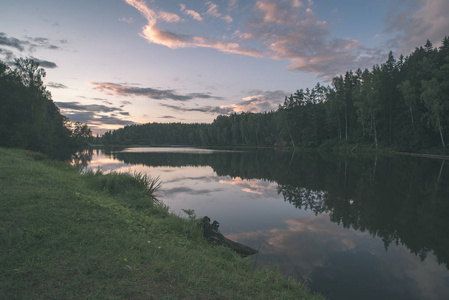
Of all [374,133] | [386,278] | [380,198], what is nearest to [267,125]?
[374,133]

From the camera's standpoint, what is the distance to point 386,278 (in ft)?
19.2

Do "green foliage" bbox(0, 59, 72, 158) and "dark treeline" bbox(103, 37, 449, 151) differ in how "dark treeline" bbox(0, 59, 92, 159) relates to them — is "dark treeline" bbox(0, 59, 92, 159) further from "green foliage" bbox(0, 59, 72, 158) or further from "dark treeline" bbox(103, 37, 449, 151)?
"dark treeline" bbox(103, 37, 449, 151)

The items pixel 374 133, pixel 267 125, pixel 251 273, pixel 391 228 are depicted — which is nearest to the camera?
pixel 251 273

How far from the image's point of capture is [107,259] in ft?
15.2

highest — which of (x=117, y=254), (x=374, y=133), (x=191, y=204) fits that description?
(x=374, y=133)

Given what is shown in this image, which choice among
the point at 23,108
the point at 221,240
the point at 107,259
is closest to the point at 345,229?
the point at 221,240

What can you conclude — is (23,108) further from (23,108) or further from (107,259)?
(107,259)

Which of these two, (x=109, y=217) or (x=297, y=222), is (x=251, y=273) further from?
(x=297, y=222)

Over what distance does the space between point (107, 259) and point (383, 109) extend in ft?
203

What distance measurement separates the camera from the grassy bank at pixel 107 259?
387cm

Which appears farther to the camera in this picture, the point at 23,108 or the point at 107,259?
the point at 23,108

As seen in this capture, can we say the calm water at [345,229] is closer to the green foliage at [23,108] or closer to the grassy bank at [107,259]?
the grassy bank at [107,259]

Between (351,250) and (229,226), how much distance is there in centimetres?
419

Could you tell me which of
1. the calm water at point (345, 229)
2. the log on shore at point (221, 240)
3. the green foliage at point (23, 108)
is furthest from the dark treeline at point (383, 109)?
the green foliage at point (23, 108)
